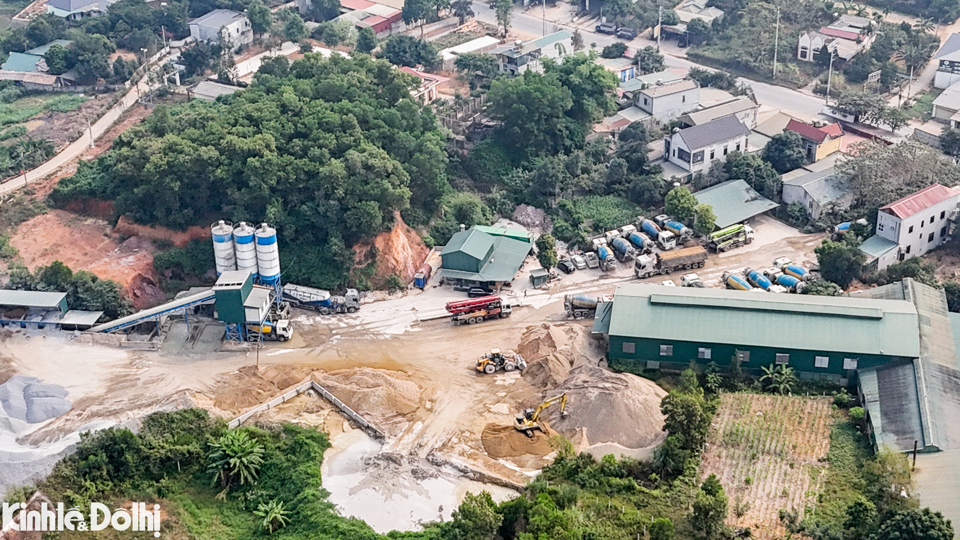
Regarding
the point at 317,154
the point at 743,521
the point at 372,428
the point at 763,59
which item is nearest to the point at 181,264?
the point at 317,154

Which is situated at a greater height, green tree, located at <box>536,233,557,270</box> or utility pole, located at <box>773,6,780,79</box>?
utility pole, located at <box>773,6,780,79</box>

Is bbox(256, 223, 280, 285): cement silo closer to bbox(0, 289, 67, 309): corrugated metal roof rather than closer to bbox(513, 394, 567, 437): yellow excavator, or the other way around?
bbox(0, 289, 67, 309): corrugated metal roof

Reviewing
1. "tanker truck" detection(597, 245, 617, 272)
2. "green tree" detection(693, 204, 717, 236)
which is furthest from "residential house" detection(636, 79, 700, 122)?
"tanker truck" detection(597, 245, 617, 272)

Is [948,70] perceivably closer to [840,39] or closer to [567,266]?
[840,39]

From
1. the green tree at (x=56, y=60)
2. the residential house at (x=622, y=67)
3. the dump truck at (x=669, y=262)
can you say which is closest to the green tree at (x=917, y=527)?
the dump truck at (x=669, y=262)

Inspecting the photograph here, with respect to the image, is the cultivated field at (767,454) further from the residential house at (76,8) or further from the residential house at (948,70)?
the residential house at (76,8)

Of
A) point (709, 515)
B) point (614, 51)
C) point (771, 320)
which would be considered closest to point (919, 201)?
point (771, 320)
